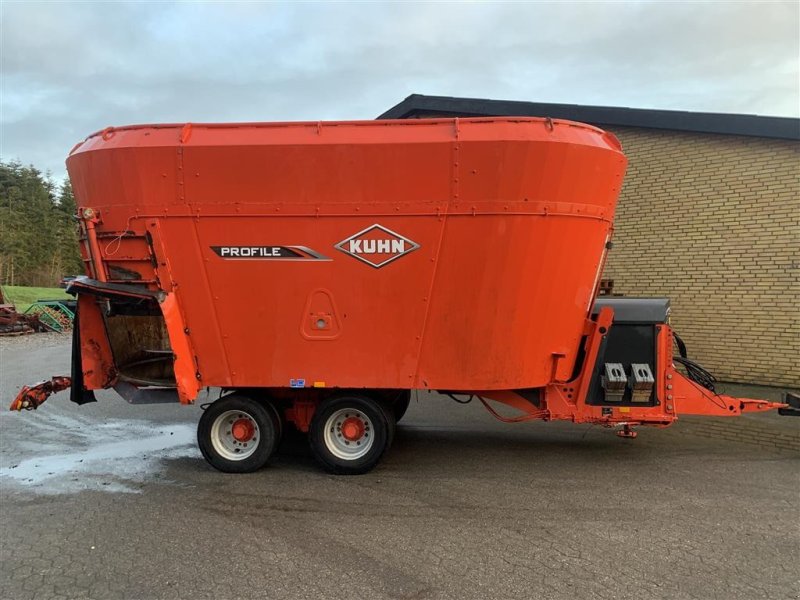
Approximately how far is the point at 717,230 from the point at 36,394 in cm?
1000

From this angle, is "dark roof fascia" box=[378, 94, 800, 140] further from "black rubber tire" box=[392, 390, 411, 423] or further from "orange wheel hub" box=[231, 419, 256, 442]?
"orange wheel hub" box=[231, 419, 256, 442]

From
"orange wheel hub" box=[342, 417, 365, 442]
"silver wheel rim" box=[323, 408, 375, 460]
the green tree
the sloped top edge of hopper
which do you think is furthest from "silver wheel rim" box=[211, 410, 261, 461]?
the green tree

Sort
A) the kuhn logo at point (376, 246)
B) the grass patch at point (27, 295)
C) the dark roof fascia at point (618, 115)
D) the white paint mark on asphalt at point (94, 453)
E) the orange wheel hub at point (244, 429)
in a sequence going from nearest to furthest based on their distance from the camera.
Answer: the kuhn logo at point (376, 246) < the white paint mark on asphalt at point (94, 453) < the orange wheel hub at point (244, 429) < the dark roof fascia at point (618, 115) < the grass patch at point (27, 295)

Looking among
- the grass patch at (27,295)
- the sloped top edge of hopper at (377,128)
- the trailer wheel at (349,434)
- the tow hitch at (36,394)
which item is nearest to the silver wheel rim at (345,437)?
the trailer wheel at (349,434)

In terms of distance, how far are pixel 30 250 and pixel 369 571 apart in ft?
154

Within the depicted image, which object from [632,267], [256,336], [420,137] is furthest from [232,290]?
[632,267]

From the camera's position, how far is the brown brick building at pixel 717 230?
27.8ft

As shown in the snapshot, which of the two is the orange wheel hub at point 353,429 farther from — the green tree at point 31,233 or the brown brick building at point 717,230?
the green tree at point 31,233

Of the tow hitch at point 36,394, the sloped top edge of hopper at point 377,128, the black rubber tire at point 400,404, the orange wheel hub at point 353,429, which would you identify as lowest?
the black rubber tire at point 400,404

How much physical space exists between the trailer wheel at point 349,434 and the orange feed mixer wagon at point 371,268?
0.6 inches

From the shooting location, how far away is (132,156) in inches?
190

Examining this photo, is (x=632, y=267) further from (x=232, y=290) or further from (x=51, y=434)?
(x=51, y=434)

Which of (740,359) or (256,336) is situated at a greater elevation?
(256,336)

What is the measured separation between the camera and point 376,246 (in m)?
4.80
